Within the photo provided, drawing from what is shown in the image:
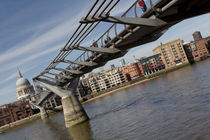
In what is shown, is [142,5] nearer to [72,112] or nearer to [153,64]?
[72,112]

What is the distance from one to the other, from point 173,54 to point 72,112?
120339 mm

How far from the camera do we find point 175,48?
139000 mm

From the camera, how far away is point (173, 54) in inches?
5423

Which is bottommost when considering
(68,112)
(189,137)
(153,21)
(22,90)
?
(189,137)

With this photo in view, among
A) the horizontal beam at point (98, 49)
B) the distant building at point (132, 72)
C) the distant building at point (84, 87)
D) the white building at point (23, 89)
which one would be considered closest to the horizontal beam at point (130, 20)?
the horizontal beam at point (98, 49)

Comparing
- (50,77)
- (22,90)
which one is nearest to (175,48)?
(22,90)

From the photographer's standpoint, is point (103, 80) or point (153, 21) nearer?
point (153, 21)

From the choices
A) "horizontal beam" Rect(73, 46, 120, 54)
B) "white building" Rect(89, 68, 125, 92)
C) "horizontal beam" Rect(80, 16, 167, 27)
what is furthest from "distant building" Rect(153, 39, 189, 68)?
"horizontal beam" Rect(80, 16, 167, 27)

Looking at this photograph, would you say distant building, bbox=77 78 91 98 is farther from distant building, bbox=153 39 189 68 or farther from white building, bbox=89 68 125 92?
distant building, bbox=153 39 189 68

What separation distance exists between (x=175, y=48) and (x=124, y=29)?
13546 centimetres

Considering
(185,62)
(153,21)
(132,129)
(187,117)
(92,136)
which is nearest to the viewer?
(153,21)

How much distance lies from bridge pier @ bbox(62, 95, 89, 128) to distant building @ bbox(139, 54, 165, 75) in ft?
375

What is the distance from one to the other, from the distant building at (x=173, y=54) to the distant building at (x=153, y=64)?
15.8 ft

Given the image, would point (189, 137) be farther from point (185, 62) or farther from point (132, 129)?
point (185, 62)
